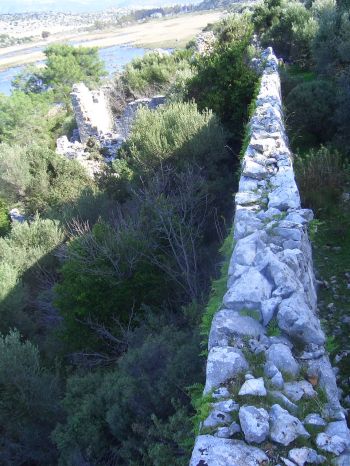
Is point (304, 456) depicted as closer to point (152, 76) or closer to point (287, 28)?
point (287, 28)

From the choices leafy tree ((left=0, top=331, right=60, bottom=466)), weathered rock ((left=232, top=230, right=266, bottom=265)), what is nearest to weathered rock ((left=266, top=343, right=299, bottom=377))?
weathered rock ((left=232, top=230, right=266, bottom=265))

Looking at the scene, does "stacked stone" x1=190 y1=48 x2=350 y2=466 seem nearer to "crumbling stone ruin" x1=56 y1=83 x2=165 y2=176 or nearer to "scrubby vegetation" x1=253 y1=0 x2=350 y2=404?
"scrubby vegetation" x1=253 y1=0 x2=350 y2=404

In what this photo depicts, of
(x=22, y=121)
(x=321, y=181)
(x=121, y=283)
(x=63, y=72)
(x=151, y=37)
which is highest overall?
(x=151, y=37)

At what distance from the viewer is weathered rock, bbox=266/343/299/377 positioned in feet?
9.83

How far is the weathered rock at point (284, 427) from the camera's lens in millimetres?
2492

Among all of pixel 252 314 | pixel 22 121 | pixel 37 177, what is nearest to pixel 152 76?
pixel 37 177

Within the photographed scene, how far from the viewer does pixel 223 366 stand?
117 inches

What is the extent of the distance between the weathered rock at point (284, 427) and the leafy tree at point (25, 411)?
4.19 meters

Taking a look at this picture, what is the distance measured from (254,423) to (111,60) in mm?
52488

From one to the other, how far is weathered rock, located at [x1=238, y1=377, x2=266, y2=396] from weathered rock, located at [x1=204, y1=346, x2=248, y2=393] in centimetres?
16

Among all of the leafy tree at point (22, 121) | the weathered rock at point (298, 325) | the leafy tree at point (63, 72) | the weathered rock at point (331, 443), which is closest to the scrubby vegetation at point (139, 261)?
the weathered rock at point (298, 325)

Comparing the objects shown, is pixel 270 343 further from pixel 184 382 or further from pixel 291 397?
pixel 184 382

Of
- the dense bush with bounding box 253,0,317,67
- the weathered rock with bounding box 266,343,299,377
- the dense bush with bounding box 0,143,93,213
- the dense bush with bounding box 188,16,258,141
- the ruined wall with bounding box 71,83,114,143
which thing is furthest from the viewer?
the ruined wall with bounding box 71,83,114,143

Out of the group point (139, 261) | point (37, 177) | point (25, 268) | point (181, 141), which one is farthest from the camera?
point (37, 177)
